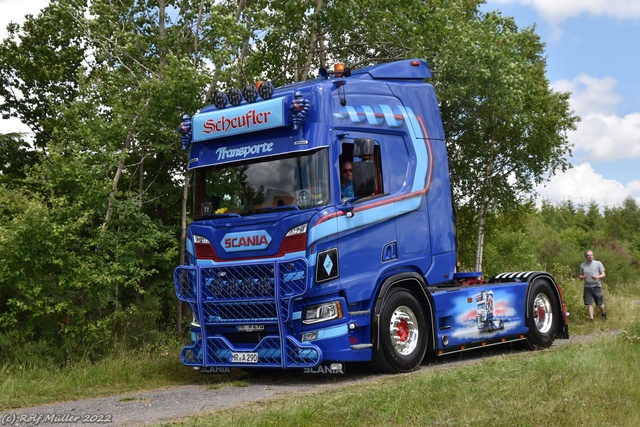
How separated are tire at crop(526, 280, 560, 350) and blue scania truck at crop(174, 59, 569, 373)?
2.35 metres

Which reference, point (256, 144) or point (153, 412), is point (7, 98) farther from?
point (153, 412)

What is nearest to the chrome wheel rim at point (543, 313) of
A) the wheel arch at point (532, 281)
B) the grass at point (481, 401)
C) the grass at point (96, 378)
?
the wheel arch at point (532, 281)

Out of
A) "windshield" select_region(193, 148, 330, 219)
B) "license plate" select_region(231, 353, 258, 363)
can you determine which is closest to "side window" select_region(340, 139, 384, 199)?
"windshield" select_region(193, 148, 330, 219)

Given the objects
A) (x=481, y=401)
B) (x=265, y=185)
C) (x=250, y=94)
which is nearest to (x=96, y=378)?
(x=265, y=185)

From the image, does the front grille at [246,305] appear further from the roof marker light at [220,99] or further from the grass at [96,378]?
the roof marker light at [220,99]

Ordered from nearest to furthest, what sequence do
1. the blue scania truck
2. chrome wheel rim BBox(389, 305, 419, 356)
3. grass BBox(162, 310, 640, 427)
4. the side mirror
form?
1. grass BBox(162, 310, 640, 427)
2. the blue scania truck
3. the side mirror
4. chrome wheel rim BBox(389, 305, 419, 356)

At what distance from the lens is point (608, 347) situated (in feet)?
33.7

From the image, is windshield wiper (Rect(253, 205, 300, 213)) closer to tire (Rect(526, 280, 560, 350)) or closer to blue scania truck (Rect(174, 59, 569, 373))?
blue scania truck (Rect(174, 59, 569, 373))

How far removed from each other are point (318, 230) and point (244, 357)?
6.32 ft

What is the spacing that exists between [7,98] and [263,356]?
67.7 ft

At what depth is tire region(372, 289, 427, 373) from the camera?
9.80 meters

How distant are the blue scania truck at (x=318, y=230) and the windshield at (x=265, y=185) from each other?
15mm

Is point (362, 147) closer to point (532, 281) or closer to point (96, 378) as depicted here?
point (96, 378)

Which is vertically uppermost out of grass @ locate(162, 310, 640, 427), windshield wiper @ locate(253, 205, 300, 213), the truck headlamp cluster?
Result: windshield wiper @ locate(253, 205, 300, 213)
